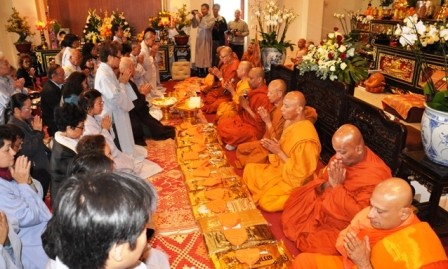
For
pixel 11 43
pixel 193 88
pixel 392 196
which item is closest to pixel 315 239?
pixel 392 196

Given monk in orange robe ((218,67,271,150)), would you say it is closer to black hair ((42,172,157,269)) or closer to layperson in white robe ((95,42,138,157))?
layperson in white robe ((95,42,138,157))

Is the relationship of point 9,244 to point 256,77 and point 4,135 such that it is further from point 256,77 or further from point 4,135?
point 256,77

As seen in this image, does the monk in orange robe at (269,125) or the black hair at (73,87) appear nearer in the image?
the black hair at (73,87)

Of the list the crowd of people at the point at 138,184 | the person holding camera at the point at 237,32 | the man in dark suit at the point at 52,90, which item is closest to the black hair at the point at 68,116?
the crowd of people at the point at 138,184

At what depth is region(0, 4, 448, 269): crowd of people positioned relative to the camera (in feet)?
4.31

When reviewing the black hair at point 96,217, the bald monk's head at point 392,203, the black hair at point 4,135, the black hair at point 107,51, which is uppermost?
the black hair at point 107,51

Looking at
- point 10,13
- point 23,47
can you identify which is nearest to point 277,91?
point 23,47

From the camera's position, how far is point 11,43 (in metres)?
10.3

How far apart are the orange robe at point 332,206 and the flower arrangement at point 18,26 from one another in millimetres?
9418

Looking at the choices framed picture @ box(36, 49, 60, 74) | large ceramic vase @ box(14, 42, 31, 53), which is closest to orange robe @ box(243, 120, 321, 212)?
framed picture @ box(36, 49, 60, 74)

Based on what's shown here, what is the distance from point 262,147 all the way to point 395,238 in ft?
9.80

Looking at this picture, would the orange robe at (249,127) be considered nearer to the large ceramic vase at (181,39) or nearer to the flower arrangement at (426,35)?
the flower arrangement at (426,35)

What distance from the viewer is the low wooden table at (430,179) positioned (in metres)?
→ 3.30

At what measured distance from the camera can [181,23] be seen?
35.3 feet
